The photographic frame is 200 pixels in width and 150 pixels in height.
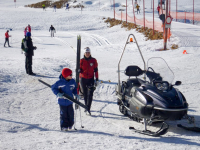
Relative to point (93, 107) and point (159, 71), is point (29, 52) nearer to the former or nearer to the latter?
point (93, 107)

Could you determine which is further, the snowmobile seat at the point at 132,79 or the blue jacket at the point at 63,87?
the snowmobile seat at the point at 132,79

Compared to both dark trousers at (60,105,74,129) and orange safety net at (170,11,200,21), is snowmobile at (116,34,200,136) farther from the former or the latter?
orange safety net at (170,11,200,21)

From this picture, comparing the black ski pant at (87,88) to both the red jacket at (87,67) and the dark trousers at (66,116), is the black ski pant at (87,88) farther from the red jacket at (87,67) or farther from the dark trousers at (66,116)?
the dark trousers at (66,116)

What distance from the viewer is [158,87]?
7.29m

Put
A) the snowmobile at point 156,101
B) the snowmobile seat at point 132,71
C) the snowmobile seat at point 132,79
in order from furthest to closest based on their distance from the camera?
the snowmobile seat at point 132,71, the snowmobile seat at point 132,79, the snowmobile at point 156,101

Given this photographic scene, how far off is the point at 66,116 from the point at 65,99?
42cm

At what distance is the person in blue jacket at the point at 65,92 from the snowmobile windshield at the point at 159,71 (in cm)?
198

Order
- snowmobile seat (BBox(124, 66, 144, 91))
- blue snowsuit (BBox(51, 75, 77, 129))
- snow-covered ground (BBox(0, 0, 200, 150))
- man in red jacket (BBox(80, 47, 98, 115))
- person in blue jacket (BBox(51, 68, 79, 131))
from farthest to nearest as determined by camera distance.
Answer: man in red jacket (BBox(80, 47, 98, 115)) → snowmobile seat (BBox(124, 66, 144, 91)) → blue snowsuit (BBox(51, 75, 77, 129)) → person in blue jacket (BBox(51, 68, 79, 131)) → snow-covered ground (BBox(0, 0, 200, 150))

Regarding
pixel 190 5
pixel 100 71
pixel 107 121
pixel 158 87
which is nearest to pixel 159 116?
pixel 158 87

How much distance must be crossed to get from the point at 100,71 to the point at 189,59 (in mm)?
4493

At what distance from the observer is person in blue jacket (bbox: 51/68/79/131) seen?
7027mm

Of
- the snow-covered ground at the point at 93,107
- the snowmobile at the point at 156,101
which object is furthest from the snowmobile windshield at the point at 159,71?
the snow-covered ground at the point at 93,107

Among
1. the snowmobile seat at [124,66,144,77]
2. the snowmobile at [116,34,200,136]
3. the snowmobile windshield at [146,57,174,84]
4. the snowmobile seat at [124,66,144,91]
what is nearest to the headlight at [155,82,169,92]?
the snowmobile at [116,34,200,136]

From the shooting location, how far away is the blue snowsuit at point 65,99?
7.13 metres
